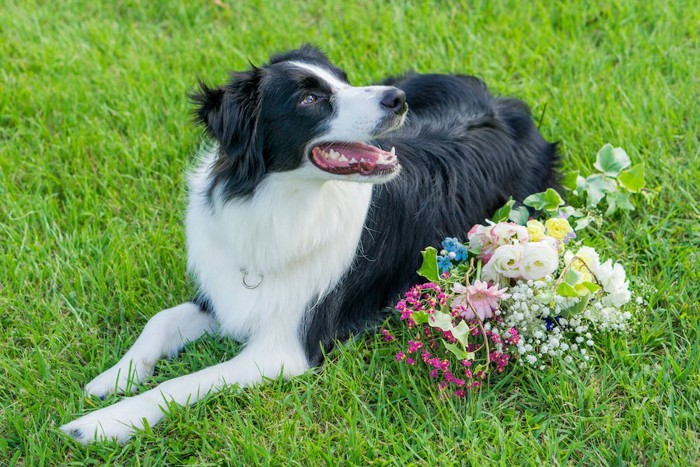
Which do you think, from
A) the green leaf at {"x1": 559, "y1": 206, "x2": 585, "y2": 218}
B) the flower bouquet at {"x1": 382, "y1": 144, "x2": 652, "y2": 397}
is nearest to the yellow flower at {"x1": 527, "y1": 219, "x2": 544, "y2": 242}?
the flower bouquet at {"x1": 382, "y1": 144, "x2": 652, "y2": 397}

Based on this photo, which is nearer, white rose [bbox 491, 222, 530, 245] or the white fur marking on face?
the white fur marking on face

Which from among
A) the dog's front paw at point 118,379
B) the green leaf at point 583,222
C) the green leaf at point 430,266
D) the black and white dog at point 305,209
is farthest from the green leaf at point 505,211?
the dog's front paw at point 118,379

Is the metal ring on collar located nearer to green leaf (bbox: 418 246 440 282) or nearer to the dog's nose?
green leaf (bbox: 418 246 440 282)

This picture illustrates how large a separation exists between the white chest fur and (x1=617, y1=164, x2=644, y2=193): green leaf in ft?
4.79

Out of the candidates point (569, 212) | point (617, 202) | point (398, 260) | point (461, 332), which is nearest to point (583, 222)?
point (569, 212)

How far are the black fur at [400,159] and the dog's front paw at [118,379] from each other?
1.34 feet

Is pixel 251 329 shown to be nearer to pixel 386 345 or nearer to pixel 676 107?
pixel 386 345

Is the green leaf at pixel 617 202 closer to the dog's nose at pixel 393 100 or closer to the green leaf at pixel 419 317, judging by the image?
the green leaf at pixel 419 317

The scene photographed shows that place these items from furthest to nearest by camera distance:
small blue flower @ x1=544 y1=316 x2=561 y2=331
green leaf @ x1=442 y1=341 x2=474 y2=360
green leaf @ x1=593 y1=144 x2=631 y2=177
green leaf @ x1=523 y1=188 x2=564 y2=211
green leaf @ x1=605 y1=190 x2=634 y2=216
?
green leaf @ x1=593 y1=144 x2=631 y2=177 → green leaf @ x1=605 y1=190 x2=634 y2=216 → green leaf @ x1=523 y1=188 x2=564 y2=211 → small blue flower @ x1=544 y1=316 x2=561 y2=331 → green leaf @ x1=442 y1=341 x2=474 y2=360

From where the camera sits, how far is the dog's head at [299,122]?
105 inches

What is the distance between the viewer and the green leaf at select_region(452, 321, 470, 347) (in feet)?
9.25

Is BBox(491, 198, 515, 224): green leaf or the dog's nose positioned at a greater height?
the dog's nose

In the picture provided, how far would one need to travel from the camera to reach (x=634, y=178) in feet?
12.2

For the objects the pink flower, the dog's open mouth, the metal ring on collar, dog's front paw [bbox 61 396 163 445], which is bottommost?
the pink flower
